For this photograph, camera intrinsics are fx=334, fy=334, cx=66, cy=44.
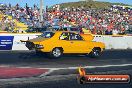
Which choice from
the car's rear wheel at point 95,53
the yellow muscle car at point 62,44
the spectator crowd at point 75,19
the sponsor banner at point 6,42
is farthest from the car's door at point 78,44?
the spectator crowd at point 75,19

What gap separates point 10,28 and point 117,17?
2176 centimetres

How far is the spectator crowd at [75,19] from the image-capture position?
34.9 metres

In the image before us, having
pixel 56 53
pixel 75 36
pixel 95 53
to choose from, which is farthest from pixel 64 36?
pixel 95 53

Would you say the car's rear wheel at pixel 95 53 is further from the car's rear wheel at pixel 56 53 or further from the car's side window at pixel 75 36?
the car's rear wheel at pixel 56 53

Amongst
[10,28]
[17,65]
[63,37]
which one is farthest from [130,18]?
[17,65]

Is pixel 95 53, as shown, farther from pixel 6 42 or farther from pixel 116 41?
pixel 116 41

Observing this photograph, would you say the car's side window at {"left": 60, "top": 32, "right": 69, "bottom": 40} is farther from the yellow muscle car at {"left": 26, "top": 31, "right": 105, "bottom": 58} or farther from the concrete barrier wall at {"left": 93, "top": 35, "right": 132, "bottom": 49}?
the concrete barrier wall at {"left": 93, "top": 35, "right": 132, "bottom": 49}

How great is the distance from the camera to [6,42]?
2503 centimetres

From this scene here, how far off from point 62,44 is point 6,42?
6815 millimetres

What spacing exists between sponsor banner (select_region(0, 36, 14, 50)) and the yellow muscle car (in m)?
5.72

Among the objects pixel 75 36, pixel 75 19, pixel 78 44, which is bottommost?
pixel 78 44

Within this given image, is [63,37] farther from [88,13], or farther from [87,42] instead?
[88,13]

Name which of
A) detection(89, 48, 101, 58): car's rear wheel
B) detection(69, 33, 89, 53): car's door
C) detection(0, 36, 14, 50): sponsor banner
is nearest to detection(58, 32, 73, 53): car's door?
detection(69, 33, 89, 53): car's door

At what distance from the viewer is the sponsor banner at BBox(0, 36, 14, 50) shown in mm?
24859
